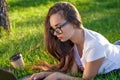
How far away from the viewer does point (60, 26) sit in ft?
14.1

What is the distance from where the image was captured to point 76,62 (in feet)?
16.2

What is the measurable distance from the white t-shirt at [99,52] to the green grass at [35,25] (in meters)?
0.12

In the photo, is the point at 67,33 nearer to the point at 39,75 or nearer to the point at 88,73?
the point at 88,73

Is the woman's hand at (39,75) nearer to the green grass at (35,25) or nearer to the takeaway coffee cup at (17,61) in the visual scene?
the green grass at (35,25)

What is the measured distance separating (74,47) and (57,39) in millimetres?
268

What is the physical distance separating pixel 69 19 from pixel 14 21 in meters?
3.67

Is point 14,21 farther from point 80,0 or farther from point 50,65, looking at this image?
point 50,65

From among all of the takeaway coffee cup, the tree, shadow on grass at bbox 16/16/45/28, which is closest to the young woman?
the takeaway coffee cup

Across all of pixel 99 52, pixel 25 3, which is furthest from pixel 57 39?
pixel 25 3

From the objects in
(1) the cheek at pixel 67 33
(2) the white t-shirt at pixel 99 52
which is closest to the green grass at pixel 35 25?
(2) the white t-shirt at pixel 99 52

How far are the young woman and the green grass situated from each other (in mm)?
216

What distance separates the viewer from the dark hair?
170 inches

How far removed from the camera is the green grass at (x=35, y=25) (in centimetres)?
570

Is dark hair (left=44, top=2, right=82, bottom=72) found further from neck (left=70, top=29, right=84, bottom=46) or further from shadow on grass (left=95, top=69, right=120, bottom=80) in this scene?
shadow on grass (left=95, top=69, right=120, bottom=80)
